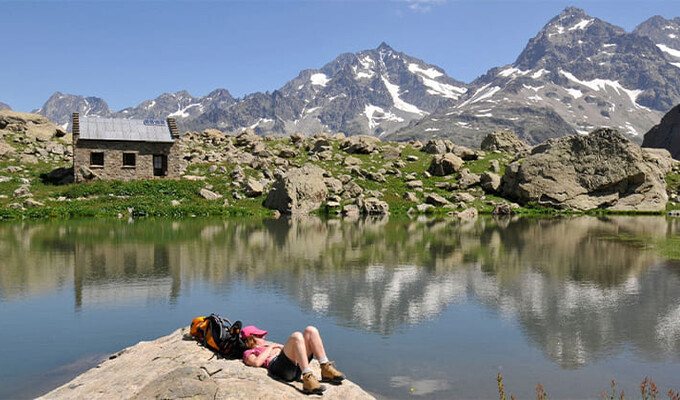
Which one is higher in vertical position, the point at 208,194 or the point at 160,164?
the point at 160,164

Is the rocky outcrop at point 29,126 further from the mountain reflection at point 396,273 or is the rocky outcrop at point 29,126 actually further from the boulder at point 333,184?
the mountain reflection at point 396,273

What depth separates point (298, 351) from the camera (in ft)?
32.4

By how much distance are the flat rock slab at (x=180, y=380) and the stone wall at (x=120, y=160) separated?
55.0 meters

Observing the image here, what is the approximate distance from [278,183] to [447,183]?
24.1 metres

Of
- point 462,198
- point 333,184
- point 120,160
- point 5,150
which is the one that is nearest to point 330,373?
point 333,184

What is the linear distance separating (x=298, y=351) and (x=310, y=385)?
0.69 m

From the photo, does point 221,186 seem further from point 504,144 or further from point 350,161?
point 504,144

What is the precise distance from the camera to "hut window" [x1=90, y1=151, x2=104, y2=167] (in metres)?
61.5

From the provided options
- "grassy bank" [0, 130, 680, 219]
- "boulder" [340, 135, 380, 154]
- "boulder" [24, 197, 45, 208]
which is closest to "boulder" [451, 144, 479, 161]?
"grassy bank" [0, 130, 680, 219]

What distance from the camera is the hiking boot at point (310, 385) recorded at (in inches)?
373

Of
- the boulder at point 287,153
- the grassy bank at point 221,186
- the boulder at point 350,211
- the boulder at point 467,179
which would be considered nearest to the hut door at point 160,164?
the grassy bank at point 221,186

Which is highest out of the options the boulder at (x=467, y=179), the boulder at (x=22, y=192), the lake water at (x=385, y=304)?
the boulder at (x=467, y=179)

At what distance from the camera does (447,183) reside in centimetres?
6988

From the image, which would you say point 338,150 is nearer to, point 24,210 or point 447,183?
point 447,183
